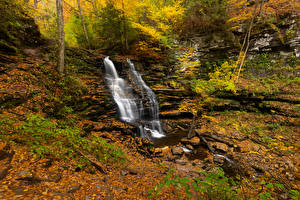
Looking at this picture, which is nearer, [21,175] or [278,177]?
[21,175]

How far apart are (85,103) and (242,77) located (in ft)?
52.4

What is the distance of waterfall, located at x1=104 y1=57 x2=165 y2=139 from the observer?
931 cm

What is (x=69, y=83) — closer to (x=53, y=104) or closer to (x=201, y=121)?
(x=53, y=104)

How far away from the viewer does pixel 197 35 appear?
15594mm

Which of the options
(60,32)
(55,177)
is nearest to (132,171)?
(55,177)

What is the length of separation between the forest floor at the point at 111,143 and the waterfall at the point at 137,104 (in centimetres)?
83

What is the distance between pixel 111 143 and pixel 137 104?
15.1ft

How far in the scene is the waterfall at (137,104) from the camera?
931 cm

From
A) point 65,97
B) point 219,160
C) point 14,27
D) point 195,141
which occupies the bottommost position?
point 219,160

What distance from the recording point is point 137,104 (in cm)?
1058

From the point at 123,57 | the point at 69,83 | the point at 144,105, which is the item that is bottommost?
the point at 144,105

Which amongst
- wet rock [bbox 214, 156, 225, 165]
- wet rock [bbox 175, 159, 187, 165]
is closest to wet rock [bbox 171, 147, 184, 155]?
wet rock [bbox 175, 159, 187, 165]

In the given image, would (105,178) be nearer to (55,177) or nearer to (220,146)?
(55,177)

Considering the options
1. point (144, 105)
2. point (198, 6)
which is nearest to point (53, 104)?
point (144, 105)
